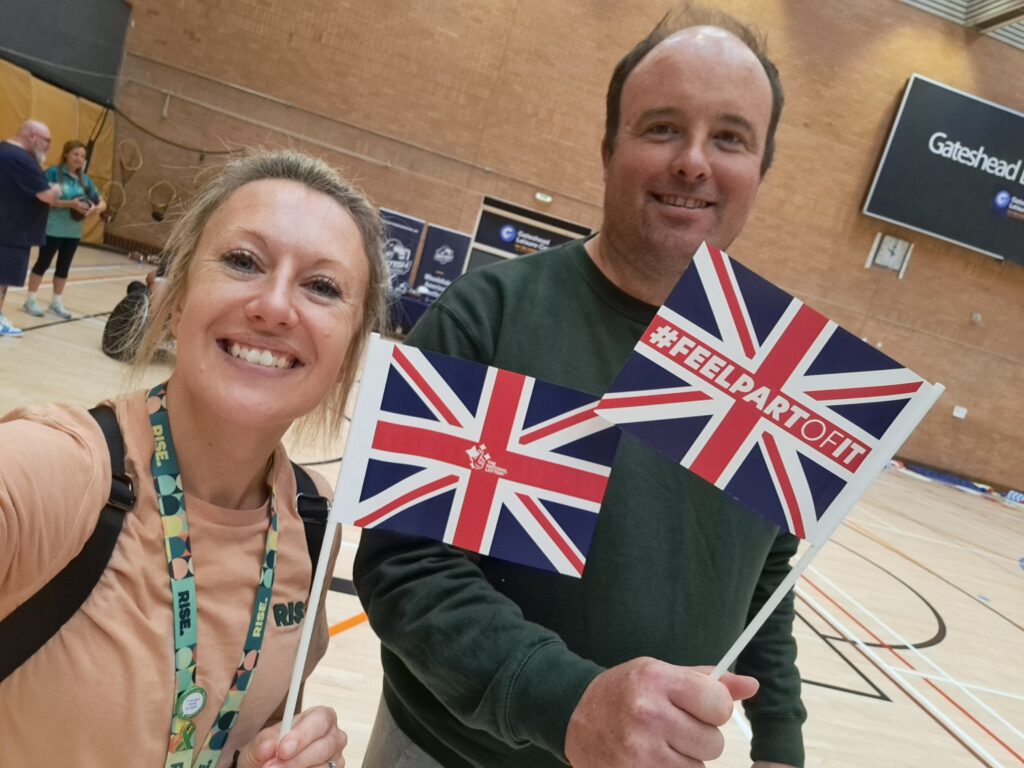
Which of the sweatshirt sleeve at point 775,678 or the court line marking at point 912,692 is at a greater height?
the sweatshirt sleeve at point 775,678

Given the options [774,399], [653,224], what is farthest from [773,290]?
[653,224]

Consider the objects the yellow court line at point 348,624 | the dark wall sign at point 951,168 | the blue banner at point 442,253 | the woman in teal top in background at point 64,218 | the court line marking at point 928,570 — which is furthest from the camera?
the dark wall sign at point 951,168

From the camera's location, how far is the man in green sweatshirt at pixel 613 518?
0.95m

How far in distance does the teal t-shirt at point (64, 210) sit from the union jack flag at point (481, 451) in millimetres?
7254

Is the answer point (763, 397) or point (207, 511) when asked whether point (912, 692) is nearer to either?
point (763, 397)

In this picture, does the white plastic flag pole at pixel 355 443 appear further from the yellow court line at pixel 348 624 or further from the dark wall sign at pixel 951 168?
the dark wall sign at pixel 951 168

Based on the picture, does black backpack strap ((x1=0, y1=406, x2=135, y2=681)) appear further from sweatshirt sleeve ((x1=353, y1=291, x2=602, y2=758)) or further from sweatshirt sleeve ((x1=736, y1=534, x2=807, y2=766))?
sweatshirt sleeve ((x1=736, y1=534, x2=807, y2=766))

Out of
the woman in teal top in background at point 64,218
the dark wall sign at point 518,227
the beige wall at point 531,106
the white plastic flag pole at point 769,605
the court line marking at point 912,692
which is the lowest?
the court line marking at point 912,692

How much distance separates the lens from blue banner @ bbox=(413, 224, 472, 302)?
37.3ft

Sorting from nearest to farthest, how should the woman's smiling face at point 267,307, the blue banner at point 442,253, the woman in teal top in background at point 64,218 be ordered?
the woman's smiling face at point 267,307 → the woman in teal top in background at point 64,218 → the blue banner at point 442,253

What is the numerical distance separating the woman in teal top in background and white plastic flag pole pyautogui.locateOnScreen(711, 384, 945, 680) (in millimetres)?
7547

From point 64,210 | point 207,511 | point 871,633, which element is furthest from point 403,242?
point 207,511

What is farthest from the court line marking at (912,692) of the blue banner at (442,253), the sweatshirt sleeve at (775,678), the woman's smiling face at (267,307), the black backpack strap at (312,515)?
the blue banner at (442,253)

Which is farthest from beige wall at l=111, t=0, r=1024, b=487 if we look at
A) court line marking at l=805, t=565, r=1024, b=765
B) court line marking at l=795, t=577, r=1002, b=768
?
court line marking at l=795, t=577, r=1002, b=768
